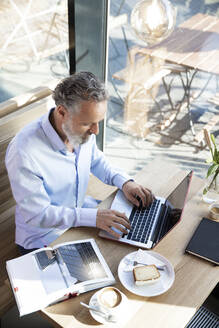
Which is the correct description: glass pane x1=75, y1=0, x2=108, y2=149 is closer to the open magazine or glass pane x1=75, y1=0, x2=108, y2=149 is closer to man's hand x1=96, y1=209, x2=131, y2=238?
man's hand x1=96, y1=209, x2=131, y2=238

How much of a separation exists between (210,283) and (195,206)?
0.46 metres

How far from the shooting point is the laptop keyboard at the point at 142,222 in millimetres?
1665

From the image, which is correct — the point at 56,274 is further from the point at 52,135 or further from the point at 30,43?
the point at 30,43

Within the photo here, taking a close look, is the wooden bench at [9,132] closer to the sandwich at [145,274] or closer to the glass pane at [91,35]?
the glass pane at [91,35]

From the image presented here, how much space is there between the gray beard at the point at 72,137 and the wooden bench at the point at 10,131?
50 cm

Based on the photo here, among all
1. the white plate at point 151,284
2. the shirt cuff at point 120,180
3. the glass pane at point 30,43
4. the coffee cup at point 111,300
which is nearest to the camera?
the coffee cup at point 111,300

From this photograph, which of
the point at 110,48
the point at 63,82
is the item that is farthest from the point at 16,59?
the point at 63,82

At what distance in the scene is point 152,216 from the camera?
178cm

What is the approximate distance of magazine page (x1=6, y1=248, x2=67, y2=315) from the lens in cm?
137

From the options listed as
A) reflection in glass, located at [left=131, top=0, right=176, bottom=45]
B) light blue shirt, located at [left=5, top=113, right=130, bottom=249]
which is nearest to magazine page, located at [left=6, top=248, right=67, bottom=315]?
light blue shirt, located at [left=5, top=113, right=130, bottom=249]

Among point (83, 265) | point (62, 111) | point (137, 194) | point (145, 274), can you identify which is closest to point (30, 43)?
point (62, 111)

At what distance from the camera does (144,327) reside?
4.36ft

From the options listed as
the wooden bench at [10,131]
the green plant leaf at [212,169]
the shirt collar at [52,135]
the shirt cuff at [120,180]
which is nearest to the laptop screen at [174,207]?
the green plant leaf at [212,169]

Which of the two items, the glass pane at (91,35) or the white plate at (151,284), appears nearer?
the white plate at (151,284)
